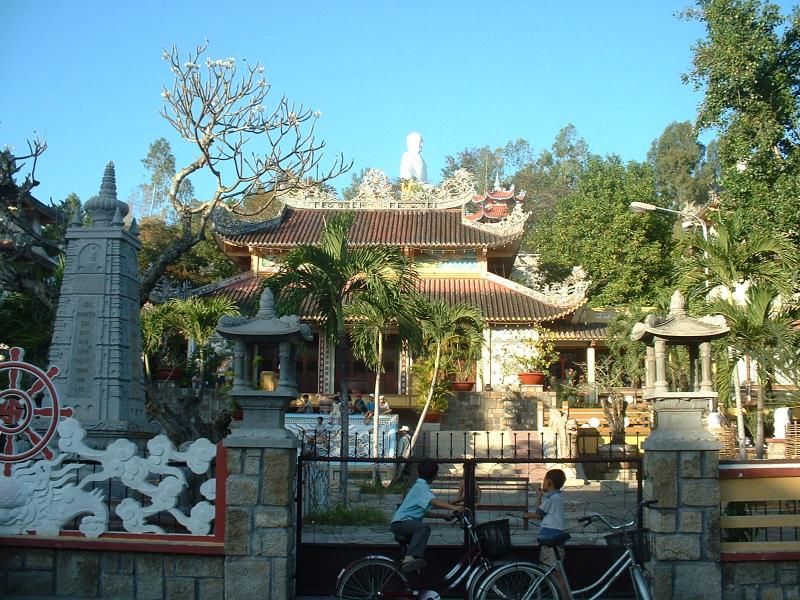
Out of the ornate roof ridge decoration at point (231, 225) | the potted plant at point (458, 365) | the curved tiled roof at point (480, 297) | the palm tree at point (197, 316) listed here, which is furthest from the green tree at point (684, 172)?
the palm tree at point (197, 316)

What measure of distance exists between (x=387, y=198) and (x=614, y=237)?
951 cm

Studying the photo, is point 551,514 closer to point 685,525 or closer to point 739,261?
point 685,525

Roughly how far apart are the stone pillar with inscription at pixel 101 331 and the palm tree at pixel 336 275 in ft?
9.47

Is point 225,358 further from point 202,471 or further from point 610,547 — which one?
point 610,547

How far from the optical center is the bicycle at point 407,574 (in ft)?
24.2

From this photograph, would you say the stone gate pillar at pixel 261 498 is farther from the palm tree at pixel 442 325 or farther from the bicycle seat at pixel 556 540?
the palm tree at pixel 442 325

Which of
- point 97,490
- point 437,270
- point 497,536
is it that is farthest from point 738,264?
point 437,270

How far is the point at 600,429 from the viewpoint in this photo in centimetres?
2234

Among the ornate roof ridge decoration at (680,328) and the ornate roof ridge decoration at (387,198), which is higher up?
the ornate roof ridge decoration at (387,198)

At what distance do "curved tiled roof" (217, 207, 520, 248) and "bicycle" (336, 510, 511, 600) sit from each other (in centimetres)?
2325

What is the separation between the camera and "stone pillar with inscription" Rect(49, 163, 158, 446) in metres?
11.2

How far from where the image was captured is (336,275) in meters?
14.3

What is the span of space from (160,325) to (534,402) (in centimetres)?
1175


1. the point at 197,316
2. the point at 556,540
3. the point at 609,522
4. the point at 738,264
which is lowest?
the point at 556,540
